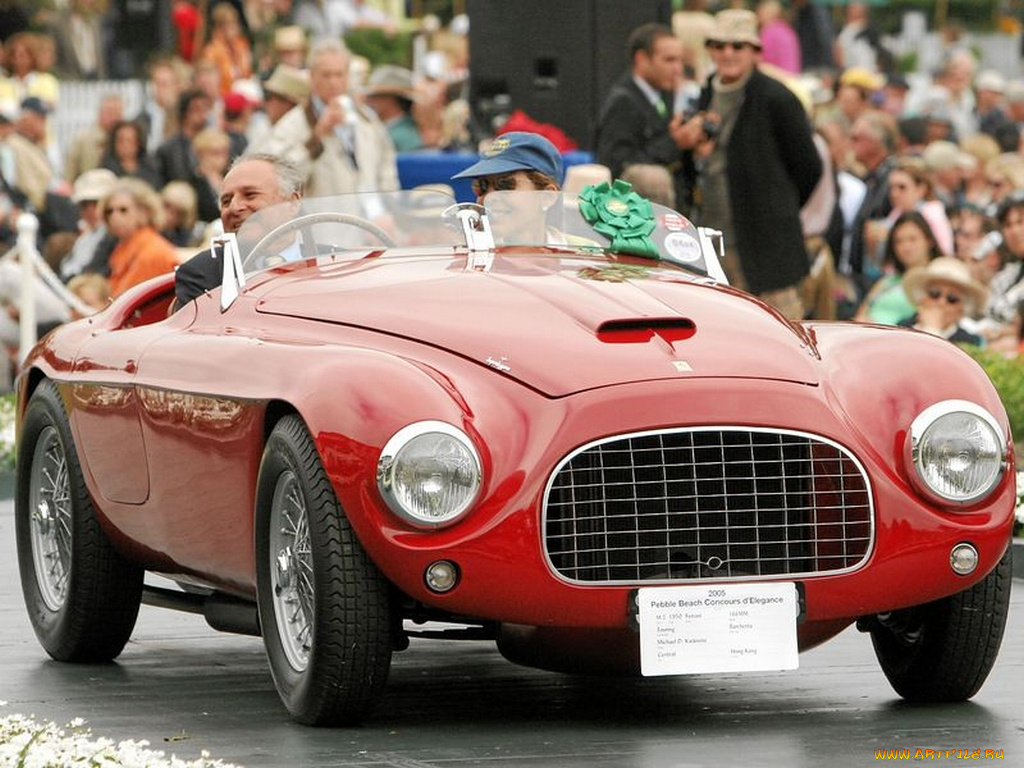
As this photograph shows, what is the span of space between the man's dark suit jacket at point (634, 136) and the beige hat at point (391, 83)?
4.77 metres

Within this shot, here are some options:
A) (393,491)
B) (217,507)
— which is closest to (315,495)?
(393,491)

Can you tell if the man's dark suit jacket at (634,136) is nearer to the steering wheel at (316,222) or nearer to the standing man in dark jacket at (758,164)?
the standing man in dark jacket at (758,164)

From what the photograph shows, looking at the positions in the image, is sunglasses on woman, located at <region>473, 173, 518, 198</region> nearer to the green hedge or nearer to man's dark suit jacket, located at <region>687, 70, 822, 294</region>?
the green hedge

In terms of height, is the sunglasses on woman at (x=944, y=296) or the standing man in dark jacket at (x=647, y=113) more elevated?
the standing man in dark jacket at (x=647, y=113)

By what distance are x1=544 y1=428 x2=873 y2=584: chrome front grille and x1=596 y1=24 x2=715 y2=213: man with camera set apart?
781 centimetres

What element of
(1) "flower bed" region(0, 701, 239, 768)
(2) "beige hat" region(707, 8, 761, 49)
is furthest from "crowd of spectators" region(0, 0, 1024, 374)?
(1) "flower bed" region(0, 701, 239, 768)

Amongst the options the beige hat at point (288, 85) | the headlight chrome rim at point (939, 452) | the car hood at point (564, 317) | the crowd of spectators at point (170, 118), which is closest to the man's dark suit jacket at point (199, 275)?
the car hood at point (564, 317)

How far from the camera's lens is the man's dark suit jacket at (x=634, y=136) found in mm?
14812

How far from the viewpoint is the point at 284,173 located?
887cm

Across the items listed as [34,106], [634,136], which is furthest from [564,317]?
[34,106]

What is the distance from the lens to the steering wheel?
325 inches

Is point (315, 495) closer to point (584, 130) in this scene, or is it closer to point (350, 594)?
point (350, 594)

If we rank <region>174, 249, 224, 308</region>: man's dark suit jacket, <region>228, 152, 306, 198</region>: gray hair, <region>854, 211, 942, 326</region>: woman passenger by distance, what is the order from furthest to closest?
<region>854, 211, 942, 326</region>: woman passenger
<region>228, 152, 306, 198</region>: gray hair
<region>174, 249, 224, 308</region>: man's dark suit jacket

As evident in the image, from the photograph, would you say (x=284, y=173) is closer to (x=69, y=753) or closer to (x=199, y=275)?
(x=199, y=275)
